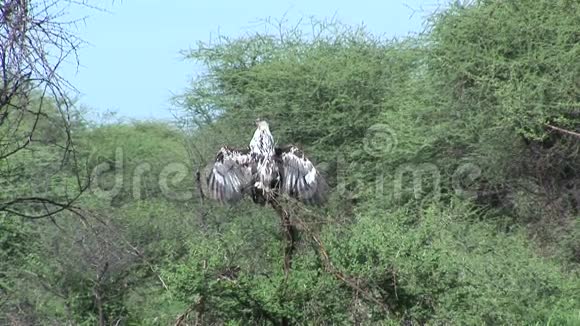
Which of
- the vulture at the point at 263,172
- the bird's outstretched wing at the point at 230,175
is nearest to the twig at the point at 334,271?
the vulture at the point at 263,172

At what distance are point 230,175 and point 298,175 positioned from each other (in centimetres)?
48

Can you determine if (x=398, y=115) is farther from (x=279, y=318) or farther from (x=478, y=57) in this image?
(x=279, y=318)

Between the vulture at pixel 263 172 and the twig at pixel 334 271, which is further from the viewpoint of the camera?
the vulture at pixel 263 172

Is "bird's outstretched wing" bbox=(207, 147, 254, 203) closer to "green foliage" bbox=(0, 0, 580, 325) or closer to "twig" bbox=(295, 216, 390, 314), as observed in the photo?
"green foliage" bbox=(0, 0, 580, 325)

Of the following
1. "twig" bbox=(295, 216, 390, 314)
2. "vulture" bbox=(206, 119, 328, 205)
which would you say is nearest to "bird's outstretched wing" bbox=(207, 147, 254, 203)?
"vulture" bbox=(206, 119, 328, 205)

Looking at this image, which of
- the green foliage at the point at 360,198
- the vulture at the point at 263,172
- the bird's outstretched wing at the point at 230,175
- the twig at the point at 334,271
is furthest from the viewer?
the bird's outstretched wing at the point at 230,175

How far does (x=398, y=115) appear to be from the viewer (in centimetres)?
2127

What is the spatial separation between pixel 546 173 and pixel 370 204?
2717 mm

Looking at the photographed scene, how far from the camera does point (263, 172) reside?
8500 mm

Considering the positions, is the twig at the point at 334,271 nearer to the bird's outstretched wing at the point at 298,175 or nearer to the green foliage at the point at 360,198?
the green foliage at the point at 360,198

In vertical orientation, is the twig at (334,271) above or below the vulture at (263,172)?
below

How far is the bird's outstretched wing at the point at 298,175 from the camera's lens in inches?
339

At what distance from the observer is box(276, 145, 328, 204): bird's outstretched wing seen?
8602 millimetres

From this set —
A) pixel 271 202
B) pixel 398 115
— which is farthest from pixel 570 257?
pixel 271 202
